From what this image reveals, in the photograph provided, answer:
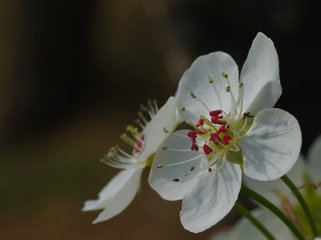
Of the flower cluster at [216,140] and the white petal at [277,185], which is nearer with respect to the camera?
the flower cluster at [216,140]

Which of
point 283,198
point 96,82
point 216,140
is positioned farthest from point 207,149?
point 96,82

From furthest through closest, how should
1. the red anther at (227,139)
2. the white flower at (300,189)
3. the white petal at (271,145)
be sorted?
1. the white flower at (300,189)
2. the red anther at (227,139)
3. the white petal at (271,145)

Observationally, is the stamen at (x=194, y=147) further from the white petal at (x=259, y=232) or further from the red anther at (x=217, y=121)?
the white petal at (x=259, y=232)

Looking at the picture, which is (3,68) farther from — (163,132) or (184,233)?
(163,132)

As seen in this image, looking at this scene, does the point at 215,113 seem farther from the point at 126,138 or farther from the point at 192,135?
the point at 126,138

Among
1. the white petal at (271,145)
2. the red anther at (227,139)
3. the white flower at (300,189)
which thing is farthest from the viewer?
the white flower at (300,189)

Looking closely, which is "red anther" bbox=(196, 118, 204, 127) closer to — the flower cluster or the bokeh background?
the flower cluster

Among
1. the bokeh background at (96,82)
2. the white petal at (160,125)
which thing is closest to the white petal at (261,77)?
the white petal at (160,125)
